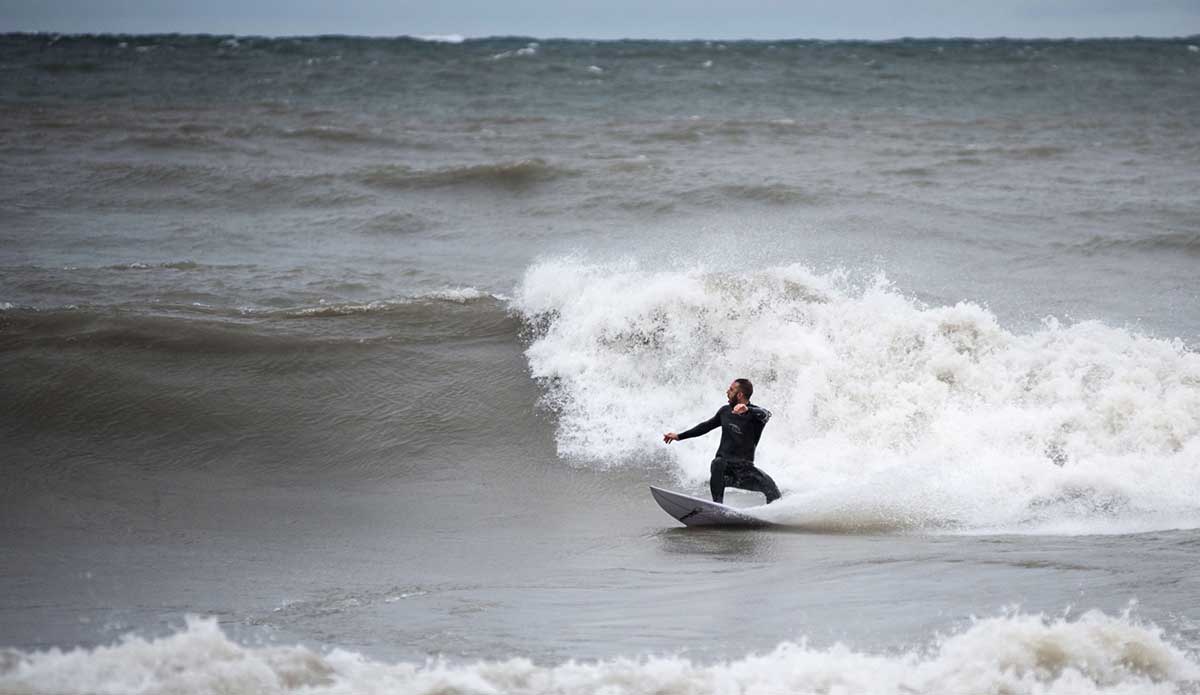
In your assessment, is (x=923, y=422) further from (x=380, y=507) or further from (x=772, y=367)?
(x=380, y=507)

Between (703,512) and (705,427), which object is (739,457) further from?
(703,512)

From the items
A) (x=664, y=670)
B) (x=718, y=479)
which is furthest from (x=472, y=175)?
(x=664, y=670)

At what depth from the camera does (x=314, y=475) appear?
1049 cm

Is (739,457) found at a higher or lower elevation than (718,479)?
higher

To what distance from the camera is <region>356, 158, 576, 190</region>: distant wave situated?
72.2 feet

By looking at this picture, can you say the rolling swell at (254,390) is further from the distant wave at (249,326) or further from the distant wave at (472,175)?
the distant wave at (472,175)

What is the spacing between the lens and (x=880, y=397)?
446 inches

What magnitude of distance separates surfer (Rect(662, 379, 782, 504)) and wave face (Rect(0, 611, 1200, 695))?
2997mm

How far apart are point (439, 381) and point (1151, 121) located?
25.4 metres

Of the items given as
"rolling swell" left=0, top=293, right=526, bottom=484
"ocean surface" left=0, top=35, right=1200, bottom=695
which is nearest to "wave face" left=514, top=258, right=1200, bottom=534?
"ocean surface" left=0, top=35, right=1200, bottom=695

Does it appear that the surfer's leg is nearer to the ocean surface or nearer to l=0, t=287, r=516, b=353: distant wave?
the ocean surface

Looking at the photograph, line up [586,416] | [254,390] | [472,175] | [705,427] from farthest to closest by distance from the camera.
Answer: [472,175], [254,390], [586,416], [705,427]

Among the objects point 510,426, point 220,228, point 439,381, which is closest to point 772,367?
point 510,426

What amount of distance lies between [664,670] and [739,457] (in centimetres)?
341
